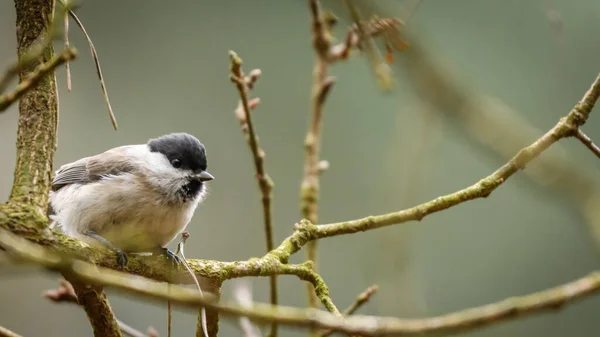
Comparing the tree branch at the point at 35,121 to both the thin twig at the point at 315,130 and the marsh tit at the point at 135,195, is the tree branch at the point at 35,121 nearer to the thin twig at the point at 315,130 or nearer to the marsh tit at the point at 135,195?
the marsh tit at the point at 135,195

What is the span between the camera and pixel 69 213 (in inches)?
98.7

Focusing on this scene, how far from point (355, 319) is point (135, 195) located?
1.66 metres

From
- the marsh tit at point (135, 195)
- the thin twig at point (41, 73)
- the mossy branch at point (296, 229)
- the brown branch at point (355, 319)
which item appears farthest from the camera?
the marsh tit at point (135, 195)

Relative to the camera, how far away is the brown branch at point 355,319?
877 millimetres

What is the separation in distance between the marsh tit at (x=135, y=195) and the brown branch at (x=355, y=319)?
3.98 feet

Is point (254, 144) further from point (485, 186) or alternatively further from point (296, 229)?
point (485, 186)

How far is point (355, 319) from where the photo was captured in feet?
3.19

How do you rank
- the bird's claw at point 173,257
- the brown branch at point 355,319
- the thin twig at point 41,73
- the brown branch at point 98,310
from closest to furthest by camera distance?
1. the brown branch at point 355,319
2. the thin twig at point 41,73
3. the brown branch at point 98,310
4. the bird's claw at point 173,257

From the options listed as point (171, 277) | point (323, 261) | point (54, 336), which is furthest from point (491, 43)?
point (171, 277)

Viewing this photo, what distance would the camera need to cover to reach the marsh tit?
239cm

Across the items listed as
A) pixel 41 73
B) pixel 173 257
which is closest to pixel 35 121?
pixel 41 73

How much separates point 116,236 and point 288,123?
4.12 meters

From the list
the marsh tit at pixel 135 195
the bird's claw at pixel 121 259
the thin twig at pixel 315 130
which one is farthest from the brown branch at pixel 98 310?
the thin twig at pixel 315 130

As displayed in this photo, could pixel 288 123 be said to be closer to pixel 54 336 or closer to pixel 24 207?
pixel 54 336
